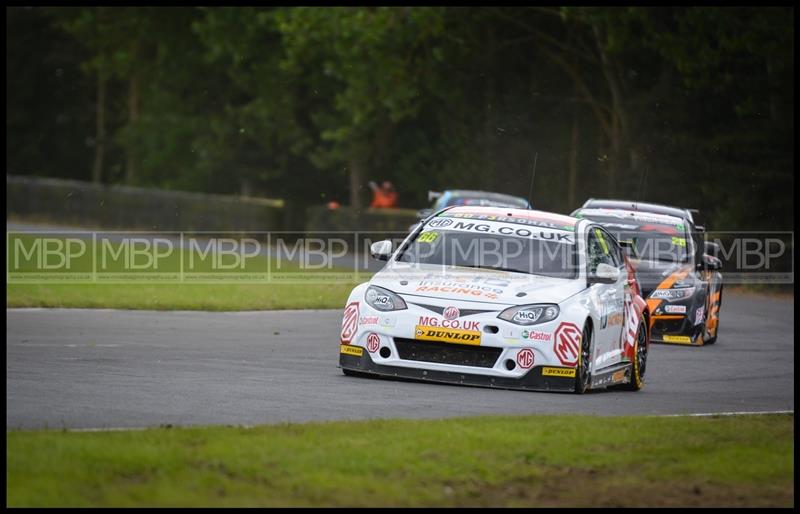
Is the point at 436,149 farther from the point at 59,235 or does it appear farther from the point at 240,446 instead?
the point at 240,446

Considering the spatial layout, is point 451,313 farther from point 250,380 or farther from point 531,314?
point 250,380

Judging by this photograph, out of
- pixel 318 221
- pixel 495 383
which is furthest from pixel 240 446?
pixel 318 221

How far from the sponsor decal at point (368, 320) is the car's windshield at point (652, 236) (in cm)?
724

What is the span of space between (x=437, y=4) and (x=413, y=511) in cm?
3601

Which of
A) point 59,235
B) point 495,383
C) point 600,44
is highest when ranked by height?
point 600,44

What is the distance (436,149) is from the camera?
175ft

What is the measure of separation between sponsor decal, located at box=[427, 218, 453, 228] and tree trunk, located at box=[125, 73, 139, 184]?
186 feet

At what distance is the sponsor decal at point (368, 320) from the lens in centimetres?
1234

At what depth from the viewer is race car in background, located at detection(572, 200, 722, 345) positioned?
59.0ft

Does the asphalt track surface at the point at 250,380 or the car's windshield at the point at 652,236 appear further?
the car's windshield at the point at 652,236

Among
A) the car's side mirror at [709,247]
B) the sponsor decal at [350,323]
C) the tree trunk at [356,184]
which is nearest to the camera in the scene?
the sponsor decal at [350,323]

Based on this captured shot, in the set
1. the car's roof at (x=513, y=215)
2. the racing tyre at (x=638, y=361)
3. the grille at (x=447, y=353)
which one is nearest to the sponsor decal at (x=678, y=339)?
the racing tyre at (x=638, y=361)

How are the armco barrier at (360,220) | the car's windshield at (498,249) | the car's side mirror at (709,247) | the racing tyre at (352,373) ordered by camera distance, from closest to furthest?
the racing tyre at (352,373) → the car's windshield at (498,249) → the car's side mirror at (709,247) → the armco barrier at (360,220)

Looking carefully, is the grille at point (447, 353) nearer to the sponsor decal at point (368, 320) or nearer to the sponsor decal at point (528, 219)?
the sponsor decal at point (368, 320)
